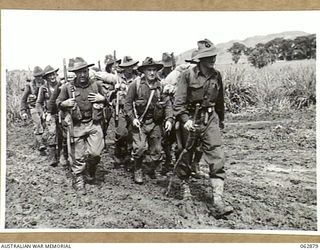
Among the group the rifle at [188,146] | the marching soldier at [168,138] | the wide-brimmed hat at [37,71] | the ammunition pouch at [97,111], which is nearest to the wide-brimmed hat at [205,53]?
the marching soldier at [168,138]

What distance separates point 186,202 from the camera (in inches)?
227

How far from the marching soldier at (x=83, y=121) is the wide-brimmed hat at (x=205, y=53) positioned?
1150 mm

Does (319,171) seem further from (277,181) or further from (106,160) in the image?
(106,160)

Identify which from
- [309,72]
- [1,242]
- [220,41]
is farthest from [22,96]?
[309,72]

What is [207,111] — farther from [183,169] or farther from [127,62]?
[127,62]

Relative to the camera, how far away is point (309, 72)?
5.85 metres

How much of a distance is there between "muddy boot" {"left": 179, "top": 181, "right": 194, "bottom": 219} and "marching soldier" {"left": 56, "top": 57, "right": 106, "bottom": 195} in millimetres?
1019

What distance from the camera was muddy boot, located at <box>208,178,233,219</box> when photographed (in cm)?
571

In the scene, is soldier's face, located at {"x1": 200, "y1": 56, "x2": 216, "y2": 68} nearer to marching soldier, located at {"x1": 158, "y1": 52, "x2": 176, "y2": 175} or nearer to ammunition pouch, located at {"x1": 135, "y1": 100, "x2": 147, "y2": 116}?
marching soldier, located at {"x1": 158, "y1": 52, "x2": 176, "y2": 175}

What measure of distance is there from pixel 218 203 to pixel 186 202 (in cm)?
35

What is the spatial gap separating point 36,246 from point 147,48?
8.29 ft

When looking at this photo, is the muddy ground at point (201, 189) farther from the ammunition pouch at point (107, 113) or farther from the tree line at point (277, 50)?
the tree line at point (277, 50)

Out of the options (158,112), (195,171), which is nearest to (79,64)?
(158,112)

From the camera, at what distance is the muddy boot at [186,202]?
226 inches
